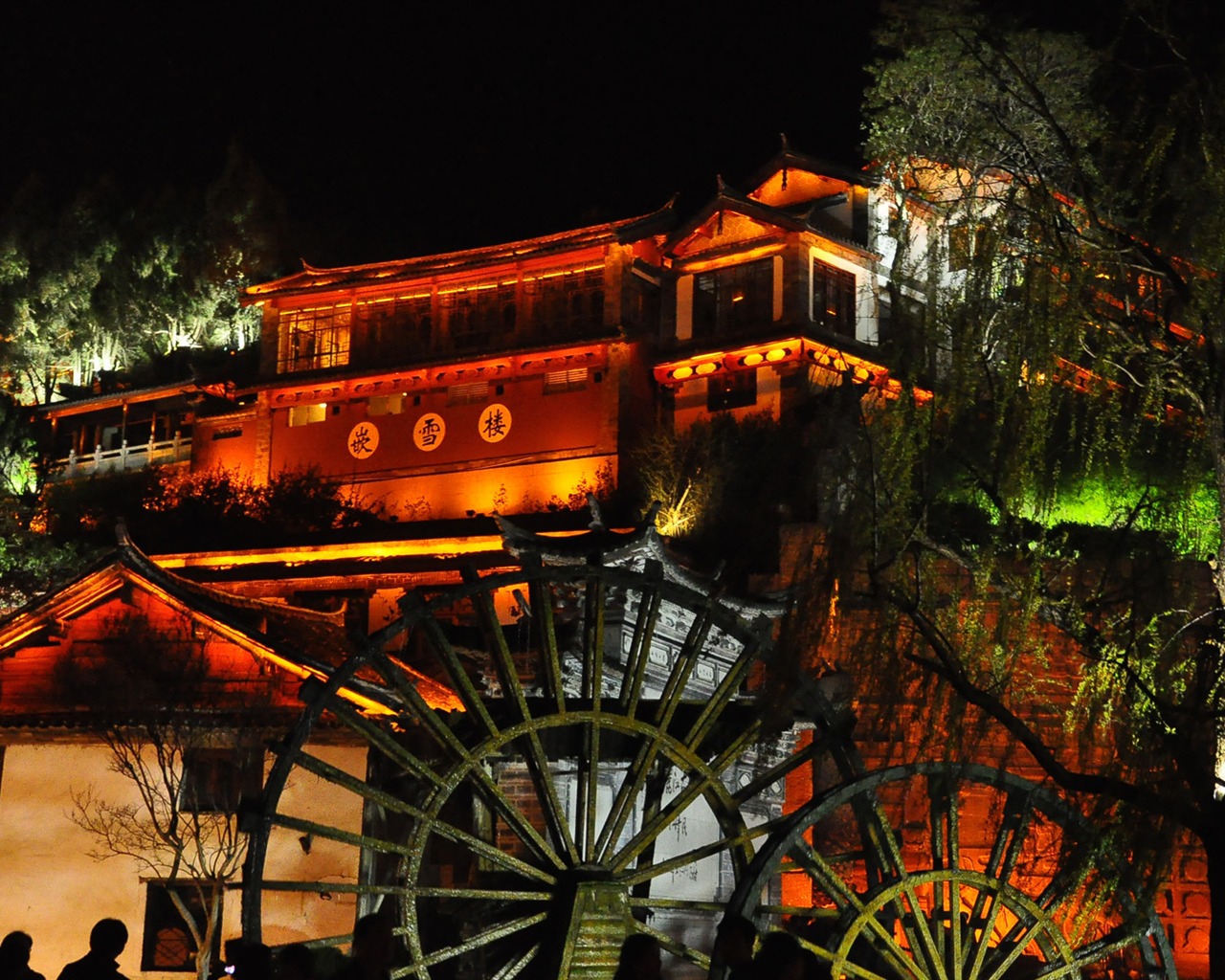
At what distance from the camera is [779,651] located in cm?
1295

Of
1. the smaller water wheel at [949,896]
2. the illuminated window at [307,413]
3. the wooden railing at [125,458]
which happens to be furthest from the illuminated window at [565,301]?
the smaller water wheel at [949,896]

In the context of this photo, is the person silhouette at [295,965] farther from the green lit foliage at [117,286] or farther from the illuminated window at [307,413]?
the green lit foliage at [117,286]

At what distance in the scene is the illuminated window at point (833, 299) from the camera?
35072 millimetres

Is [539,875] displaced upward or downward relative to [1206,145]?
downward

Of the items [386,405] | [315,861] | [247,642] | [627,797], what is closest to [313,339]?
[386,405]

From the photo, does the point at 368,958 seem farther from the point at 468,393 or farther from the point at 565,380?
the point at 468,393

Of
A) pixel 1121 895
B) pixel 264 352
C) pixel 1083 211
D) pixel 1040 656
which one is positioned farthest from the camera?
pixel 264 352

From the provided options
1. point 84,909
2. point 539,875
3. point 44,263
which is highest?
point 44,263

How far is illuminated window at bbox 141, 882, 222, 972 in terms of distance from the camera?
20.7 metres

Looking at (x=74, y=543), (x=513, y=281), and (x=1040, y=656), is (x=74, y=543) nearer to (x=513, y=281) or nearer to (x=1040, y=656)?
(x=513, y=281)

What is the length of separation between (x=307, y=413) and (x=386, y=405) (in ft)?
7.89

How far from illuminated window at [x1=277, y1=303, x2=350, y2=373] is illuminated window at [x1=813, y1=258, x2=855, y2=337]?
12.3 meters

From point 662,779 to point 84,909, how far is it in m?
10.1

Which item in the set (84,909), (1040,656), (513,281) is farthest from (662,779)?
(513,281)
